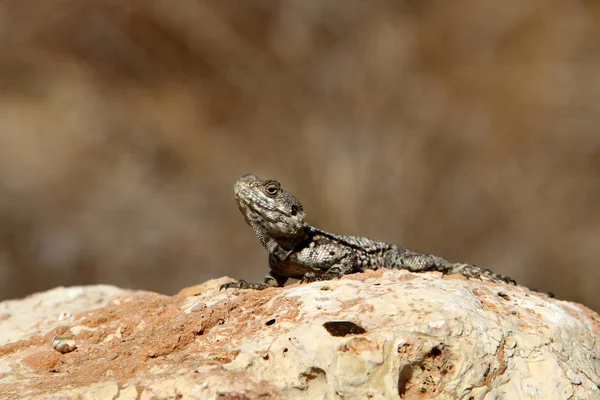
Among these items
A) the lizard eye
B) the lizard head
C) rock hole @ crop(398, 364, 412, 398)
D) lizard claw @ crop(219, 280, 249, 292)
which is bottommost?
rock hole @ crop(398, 364, 412, 398)

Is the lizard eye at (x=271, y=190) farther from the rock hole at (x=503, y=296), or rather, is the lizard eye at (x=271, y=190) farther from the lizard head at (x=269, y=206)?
the rock hole at (x=503, y=296)

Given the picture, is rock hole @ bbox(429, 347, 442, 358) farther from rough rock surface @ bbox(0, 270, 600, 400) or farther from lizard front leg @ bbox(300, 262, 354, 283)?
lizard front leg @ bbox(300, 262, 354, 283)

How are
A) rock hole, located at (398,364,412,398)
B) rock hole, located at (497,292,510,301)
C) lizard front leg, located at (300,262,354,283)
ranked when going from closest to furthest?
1. rock hole, located at (398,364,412,398)
2. rock hole, located at (497,292,510,301)
3. lizard front leg, located at (300,262,354,283)

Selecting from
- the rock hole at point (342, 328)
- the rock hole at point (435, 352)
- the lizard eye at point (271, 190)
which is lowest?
the rock hole at point (435, 352)

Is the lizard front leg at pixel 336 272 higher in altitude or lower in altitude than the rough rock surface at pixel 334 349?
higher

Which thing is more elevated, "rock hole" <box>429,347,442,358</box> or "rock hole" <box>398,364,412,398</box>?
"rock hole" <box>429,347,442,358</box>

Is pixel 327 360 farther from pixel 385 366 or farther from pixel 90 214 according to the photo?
pixel 90 214

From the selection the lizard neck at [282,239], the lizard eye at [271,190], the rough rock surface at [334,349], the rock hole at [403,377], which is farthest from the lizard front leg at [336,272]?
the rock hole at [403,377]

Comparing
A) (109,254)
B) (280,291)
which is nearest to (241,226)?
(109,254)

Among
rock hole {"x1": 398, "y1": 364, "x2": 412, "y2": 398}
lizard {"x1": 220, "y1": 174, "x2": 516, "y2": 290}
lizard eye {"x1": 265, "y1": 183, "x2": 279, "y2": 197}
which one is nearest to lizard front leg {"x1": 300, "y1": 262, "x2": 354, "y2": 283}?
lizard {"x1": 220, "y1": 174, "x2": 516, "y2": 290}
